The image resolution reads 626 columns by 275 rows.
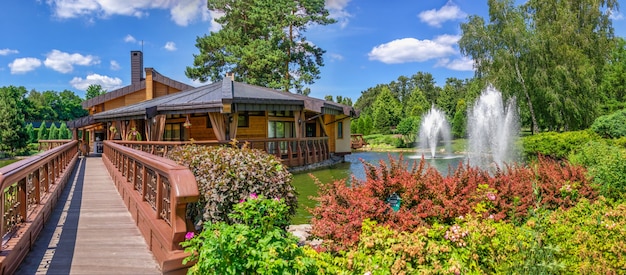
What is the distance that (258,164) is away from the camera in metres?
4.03

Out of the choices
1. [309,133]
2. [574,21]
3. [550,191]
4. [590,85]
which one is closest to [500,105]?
[590,85]

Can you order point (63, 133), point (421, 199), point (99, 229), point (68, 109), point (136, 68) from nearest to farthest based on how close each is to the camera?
point (421, 199) < point (99, 229) < point (136, 68) < point (63, 133) < point (68, 109)

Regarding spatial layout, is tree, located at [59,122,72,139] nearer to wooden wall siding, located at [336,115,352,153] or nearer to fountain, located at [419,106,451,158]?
wooden wall siding, located at [336,115,352,153]

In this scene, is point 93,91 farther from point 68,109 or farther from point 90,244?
point 90,244

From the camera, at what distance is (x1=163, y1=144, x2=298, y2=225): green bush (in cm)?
364

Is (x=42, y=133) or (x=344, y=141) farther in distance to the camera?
(x=42, y=133)

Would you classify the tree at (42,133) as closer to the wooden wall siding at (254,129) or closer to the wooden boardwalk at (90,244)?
the wooden wall siding at (254,129)

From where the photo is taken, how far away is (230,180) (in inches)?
146

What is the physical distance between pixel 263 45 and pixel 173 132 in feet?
40.7

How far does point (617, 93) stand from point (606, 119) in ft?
57.0

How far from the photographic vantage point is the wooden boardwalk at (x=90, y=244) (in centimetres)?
318

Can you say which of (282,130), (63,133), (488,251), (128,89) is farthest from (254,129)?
A: (63,133)

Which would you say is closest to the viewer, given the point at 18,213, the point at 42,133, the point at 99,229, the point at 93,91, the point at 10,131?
the point at 18,213

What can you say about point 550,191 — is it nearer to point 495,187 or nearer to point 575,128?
point 495,187
